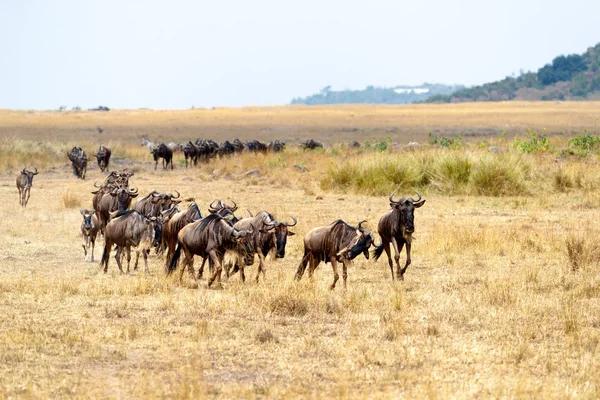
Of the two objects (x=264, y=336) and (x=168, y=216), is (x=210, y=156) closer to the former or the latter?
(x=168, y=216)

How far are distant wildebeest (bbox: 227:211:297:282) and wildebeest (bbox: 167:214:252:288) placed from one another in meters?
0.14

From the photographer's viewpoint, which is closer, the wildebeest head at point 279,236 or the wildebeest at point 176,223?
the wildebeest head at point 279,236

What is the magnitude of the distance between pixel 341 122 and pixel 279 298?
2781 inches

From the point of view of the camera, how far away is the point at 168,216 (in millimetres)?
13430

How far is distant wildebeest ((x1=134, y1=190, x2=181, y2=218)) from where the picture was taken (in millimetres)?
14586

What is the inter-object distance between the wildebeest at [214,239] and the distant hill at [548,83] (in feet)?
414

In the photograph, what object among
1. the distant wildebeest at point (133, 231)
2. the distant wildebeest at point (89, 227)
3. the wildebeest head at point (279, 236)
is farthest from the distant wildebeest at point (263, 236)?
the distant wildebeest at point (89, 227)

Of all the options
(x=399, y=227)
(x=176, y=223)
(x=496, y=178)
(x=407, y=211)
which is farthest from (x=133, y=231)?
(x=496, y=178)

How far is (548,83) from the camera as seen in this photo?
474 ft

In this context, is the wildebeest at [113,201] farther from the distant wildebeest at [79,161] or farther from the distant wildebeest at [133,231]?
the distant wildebeest at [79,161]

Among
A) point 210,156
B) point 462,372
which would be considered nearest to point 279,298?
point 462,372

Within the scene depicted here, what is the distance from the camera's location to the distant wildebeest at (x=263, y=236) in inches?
447

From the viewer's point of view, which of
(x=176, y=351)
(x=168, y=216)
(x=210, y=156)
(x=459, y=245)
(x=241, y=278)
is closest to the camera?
(x=176, y=351)

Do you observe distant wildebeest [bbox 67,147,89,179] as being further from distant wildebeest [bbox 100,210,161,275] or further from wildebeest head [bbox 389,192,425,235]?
wildebeest head [bbox 389,192,425,235]
